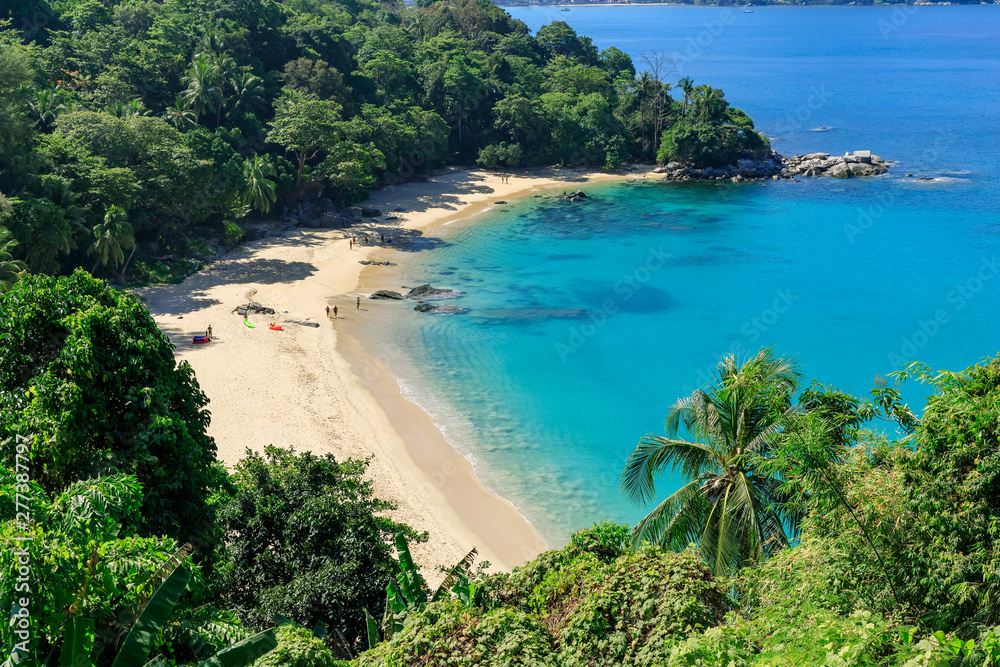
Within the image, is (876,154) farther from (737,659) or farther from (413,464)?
(737,659)

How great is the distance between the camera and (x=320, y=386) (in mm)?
32406

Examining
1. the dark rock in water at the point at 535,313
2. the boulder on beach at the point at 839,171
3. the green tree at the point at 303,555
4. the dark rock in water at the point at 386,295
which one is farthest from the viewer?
the boulder on beach at the point at 839,171

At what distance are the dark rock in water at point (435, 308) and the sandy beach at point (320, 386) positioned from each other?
3.33m

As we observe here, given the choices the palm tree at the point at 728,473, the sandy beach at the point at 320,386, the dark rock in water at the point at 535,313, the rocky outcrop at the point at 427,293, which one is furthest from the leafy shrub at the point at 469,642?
the rocky outcrop at the point at 427,293

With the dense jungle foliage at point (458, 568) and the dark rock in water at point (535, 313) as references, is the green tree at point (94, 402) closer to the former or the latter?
the dense jungle foliage at point (458, 568)

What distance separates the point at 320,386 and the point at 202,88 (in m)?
31.9

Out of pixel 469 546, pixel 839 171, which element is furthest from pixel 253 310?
pixel 839 171

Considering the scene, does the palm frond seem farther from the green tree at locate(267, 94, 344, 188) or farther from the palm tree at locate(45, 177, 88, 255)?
the green tree at locate(267, 94, 344, 188)

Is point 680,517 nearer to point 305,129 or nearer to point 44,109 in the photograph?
point 305,129

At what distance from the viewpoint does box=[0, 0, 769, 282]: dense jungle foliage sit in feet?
128

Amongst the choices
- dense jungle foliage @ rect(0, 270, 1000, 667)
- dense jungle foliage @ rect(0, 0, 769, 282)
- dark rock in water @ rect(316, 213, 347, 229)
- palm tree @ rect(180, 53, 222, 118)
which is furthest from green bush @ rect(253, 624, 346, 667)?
palm tree @ rect(180, 53, 222, 118)

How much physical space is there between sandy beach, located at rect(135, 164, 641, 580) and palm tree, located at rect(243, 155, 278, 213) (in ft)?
9.25

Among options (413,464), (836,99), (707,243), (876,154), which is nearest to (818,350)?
(707,243)

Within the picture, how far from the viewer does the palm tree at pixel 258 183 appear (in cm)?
4928
